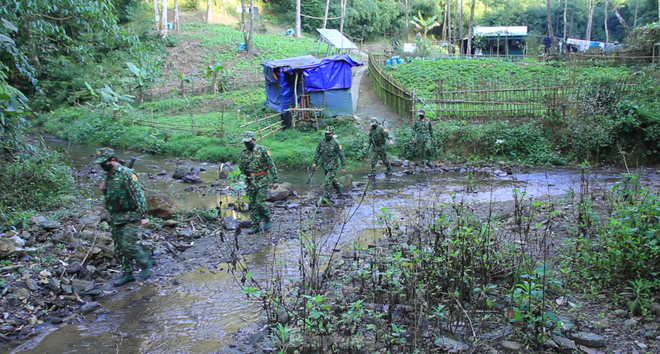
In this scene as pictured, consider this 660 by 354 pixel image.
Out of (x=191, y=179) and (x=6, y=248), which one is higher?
(x=6, y=248)

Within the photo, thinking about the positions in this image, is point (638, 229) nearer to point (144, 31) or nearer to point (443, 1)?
point (144, 31)

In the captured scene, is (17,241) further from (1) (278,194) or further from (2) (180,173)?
(2) (180,173)

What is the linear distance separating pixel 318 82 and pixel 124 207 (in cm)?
1167

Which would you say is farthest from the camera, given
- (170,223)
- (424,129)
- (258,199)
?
(424,129)

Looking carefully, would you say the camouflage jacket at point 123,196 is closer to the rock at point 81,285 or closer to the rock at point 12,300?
the rock at point 81,285

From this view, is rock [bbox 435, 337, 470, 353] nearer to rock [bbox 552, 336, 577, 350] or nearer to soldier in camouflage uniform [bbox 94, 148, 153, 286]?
rock [bbox 552, 336, 577, 350]

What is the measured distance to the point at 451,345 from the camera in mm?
3789

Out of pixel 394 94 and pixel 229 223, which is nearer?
pixel 229 223

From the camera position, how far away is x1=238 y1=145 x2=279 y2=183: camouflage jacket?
7.96 meters

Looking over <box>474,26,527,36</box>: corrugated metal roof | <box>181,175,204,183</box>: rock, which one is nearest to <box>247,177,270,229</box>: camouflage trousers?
<box>181,175,204,183</box>: rock

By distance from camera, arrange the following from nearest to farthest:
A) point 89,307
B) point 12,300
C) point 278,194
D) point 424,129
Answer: point 12,300, point 89,307, point 278,194, point 424,129

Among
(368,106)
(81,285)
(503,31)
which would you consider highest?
(503,31)

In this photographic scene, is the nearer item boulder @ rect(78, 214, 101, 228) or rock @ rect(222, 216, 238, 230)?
boulder @ rect(78, 214, 101, 228)

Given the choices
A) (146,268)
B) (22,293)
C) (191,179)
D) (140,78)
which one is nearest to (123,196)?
(146,268)
